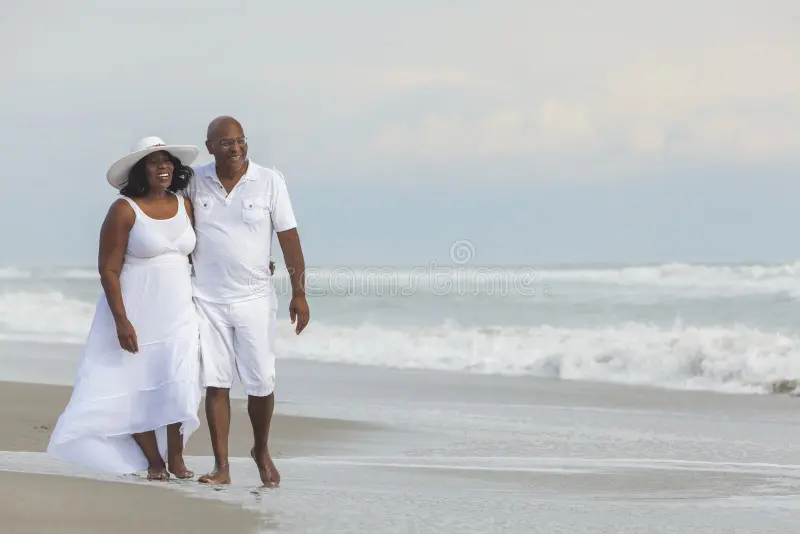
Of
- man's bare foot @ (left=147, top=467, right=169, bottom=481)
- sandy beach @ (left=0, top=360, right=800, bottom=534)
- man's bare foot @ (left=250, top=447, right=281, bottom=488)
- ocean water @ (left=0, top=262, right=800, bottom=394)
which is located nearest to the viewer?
sandy beach @ (left=0, top=360, right=800, bottom=534)

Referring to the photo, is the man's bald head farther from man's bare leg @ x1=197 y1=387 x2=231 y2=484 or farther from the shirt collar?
man's bare leg @ x1=197 y1=387 x2=231 y2=484

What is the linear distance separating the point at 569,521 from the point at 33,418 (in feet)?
17.0

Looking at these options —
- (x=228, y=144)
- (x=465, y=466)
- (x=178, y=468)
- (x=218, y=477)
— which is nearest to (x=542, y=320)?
(x=465, y=466)

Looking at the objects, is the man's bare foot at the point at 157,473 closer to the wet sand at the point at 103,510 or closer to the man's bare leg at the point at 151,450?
the man's bare leg at the point at 151,450

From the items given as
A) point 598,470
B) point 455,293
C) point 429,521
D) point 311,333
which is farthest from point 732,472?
point 455,293

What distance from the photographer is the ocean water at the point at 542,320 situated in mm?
14039

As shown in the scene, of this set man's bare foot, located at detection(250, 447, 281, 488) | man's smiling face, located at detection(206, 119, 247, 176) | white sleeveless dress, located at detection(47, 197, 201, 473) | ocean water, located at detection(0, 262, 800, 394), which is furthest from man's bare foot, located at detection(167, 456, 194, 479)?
man's smiling face, located at detection(206, 119, 247, 176)

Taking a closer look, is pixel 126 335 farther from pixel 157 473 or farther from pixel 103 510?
pixel 103 510

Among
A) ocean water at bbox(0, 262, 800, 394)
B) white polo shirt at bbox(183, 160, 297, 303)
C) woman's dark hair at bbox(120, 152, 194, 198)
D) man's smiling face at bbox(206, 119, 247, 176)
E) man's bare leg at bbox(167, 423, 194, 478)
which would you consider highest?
man's smiling face at bbox(206, 119, 247, 176)

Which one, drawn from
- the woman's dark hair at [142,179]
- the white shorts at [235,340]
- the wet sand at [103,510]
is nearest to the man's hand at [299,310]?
the white shorts at [235,340]

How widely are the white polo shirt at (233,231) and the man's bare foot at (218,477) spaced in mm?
788

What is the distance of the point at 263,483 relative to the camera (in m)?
5.63

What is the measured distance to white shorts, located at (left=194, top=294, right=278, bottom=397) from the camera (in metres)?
5.51

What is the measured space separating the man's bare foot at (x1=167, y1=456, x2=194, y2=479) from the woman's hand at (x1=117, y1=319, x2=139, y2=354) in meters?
0.59
